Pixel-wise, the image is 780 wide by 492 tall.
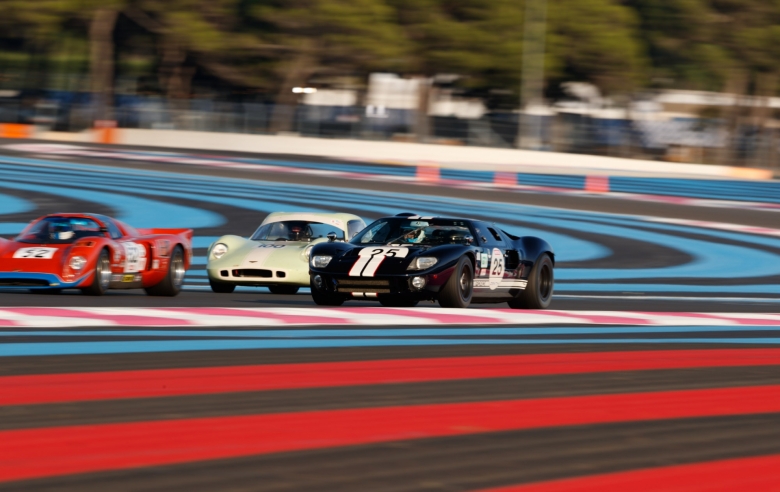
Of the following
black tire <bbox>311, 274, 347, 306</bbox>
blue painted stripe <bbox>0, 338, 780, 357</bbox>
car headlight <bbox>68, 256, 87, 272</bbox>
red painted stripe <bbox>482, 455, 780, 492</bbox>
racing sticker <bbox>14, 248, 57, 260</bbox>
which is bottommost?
black tire <bbox>311, 274, 347, 306</bbox>

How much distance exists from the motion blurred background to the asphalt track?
32750 millimetres

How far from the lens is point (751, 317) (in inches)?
492

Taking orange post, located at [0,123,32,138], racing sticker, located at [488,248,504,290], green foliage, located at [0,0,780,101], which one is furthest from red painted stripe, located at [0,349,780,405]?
orange post, located at [0,123,32,138]

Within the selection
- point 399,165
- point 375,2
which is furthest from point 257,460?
point 375,2

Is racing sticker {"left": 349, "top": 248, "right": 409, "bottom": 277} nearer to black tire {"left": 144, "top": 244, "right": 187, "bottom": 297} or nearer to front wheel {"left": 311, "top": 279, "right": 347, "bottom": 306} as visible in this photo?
front wheel {"left": 311, "top": 279, "right": 347, "bottom": 306}

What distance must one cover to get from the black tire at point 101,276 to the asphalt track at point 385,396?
0.27 m

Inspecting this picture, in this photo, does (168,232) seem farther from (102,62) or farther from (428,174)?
(102,62)

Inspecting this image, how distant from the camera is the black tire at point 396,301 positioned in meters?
11.8

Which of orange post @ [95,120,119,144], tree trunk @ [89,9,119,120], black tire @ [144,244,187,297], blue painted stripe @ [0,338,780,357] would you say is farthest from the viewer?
tree trunk @ [89,9,119,120]

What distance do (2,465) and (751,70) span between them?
185 feet

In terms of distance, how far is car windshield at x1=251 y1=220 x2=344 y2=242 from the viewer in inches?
613

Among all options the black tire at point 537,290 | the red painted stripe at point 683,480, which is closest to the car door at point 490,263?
the black tire at point 537,290

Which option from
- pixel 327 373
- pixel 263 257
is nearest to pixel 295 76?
pixel 263 257

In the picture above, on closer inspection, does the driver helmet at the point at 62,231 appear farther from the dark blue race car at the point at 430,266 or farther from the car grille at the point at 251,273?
the dark blue race car at the point at 430,266
